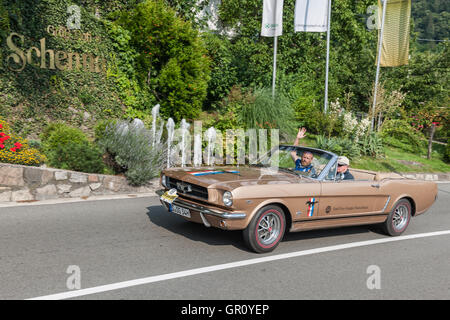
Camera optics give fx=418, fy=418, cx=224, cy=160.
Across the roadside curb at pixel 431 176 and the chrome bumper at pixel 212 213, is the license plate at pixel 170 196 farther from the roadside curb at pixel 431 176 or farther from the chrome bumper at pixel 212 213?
the roadside curb at pixel 431 176

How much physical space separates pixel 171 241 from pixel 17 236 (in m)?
2.19

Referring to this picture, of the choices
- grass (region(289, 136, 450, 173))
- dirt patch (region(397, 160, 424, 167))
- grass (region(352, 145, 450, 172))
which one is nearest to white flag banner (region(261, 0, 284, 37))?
grass (region(289, 136, 450, 173))

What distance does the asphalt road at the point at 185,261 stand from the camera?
174 inches

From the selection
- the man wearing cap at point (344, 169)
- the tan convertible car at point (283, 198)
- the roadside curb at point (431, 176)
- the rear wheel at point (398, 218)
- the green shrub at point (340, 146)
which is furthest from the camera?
the roadside curb at point (431, 176)

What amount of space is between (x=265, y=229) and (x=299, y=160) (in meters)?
1.76

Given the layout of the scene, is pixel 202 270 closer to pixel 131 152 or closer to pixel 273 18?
pixel 131 152

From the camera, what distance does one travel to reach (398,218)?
24.4ft

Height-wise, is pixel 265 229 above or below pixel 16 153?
below

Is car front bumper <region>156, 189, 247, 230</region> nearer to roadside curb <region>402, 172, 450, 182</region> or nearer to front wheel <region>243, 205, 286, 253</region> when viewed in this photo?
front wheel <region>243, 205, 286, 253</region>

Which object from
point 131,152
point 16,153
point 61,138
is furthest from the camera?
point 61,138

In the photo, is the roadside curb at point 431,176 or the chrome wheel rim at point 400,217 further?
the roadside curb at point 431,176

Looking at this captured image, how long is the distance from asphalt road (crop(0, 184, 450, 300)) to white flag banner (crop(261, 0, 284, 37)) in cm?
1115

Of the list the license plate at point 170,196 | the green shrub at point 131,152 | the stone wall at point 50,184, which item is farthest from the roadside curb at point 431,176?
the license plate at point 170,196

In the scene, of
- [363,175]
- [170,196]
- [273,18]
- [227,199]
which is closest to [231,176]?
[227,199]
